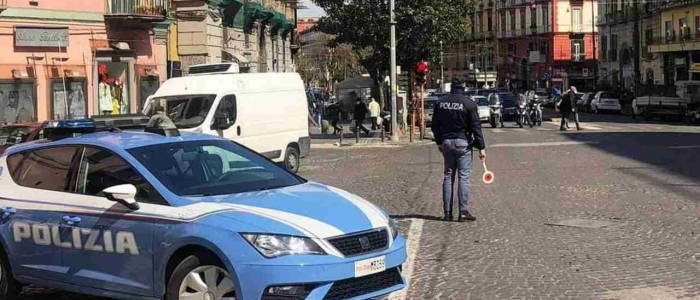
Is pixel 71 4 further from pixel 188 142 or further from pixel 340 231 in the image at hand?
pixel 340 231

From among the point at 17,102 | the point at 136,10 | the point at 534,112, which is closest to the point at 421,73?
the point at 534,112

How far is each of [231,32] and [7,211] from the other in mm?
26522

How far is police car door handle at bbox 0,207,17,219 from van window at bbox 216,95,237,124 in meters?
9.63

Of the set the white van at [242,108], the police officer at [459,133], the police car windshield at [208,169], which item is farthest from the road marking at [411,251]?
the white van at [242,108]

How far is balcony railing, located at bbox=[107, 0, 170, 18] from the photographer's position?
24578 millimetres

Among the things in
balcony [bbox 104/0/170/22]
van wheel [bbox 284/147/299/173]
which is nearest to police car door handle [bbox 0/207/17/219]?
van wheel [bbox 284/147/299/173]

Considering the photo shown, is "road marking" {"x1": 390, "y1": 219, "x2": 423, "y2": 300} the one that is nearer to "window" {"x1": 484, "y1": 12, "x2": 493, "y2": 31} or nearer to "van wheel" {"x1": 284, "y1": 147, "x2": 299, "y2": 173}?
"van wheel" {"x1": 284, "y1": 147, "x2": 299, "y2": 173}

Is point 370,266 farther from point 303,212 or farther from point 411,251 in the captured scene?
point 411,251

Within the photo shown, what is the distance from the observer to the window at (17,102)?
2203 cm

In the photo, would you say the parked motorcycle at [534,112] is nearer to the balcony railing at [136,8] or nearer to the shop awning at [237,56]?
the shop awning at [237,56]

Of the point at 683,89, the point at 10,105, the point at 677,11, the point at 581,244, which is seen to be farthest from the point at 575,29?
the point at 581,244

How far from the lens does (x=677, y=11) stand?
56031 millimetres

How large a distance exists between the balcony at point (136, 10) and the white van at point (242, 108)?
7.57 meters

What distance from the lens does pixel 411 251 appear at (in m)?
8.69
